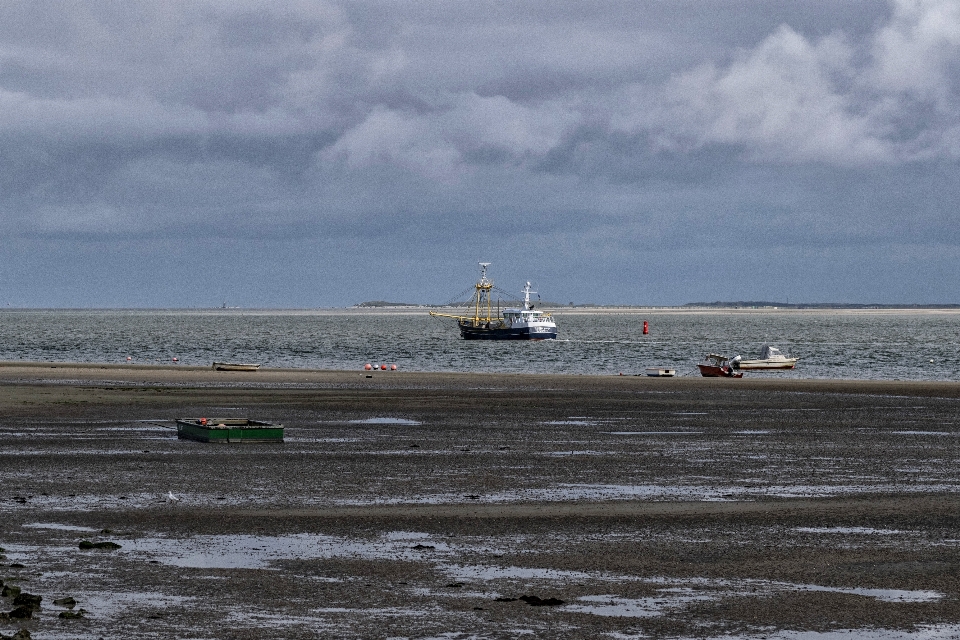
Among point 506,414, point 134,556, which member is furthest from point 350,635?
point 506,414

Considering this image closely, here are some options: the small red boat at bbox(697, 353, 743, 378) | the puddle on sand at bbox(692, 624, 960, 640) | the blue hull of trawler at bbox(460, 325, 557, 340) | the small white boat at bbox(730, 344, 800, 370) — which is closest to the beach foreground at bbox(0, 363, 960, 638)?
the puddle on sand at bbox(692, 624, 960, 640)

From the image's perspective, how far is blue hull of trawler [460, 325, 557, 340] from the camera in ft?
510

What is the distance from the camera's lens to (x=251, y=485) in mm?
25734

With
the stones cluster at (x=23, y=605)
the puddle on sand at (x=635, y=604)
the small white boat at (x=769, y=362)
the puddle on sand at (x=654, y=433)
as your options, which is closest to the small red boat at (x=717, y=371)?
the small white boat at (x=769, y=362)

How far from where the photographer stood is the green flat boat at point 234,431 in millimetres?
33781

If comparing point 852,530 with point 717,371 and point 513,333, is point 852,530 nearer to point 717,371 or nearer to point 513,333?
point 717,371

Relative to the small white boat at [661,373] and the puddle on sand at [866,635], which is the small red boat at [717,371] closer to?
the small white boat at [661,373]

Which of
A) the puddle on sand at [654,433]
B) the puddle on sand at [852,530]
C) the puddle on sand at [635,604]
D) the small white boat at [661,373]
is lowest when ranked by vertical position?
the puddle on sand at [635,604]

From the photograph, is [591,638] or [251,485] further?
[251,485]

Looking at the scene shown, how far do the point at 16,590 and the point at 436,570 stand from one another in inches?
194

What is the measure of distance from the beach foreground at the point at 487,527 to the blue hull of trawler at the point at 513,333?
11110cm

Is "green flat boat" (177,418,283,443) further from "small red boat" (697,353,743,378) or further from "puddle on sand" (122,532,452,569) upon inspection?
"small red boat" (697,353,743,378)

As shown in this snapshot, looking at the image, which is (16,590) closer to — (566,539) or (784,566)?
(566,539)

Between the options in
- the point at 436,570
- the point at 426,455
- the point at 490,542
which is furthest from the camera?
the point at 426,455
